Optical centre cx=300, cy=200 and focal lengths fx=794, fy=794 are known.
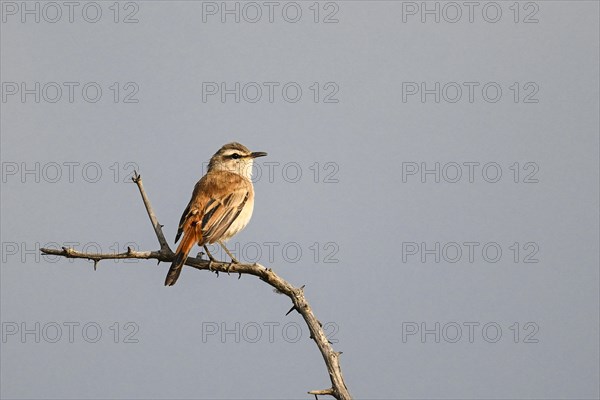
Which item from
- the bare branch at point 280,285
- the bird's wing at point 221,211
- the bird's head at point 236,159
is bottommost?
the bare branch at point 280,285

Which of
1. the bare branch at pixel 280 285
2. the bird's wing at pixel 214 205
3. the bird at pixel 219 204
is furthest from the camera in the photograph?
the bird's wing at pixel 214 205

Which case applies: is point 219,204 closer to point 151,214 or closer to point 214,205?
point 214,205

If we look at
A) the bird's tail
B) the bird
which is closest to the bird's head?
the bird

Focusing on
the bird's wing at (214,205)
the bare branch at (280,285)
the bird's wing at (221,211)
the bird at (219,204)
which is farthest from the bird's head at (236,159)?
the bare branch at (280,285)

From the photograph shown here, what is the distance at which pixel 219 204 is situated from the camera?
34.0 feet

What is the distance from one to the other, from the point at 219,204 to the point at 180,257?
73.9 inches

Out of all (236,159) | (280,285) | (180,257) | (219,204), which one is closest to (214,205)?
(219,204)

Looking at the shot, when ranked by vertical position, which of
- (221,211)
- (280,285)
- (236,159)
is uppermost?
(236,159)

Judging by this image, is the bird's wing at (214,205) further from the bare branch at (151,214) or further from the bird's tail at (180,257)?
the bare branch at (151,214)

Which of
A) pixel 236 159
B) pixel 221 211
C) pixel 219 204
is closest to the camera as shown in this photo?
pixel 221 211

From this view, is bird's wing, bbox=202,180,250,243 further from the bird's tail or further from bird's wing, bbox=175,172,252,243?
the bird's tail

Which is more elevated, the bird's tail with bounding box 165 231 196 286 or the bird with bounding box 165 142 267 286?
the bird with bounding box 165 142 267 286

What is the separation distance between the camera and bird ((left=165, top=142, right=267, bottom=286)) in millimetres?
9350

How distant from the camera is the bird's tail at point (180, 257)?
325 inches
